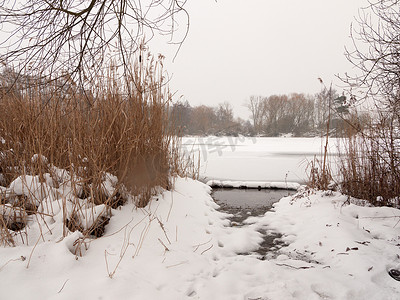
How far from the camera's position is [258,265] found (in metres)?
1.74

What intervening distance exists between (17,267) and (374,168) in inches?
141

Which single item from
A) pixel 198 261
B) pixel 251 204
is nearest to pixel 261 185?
pixel 251 204

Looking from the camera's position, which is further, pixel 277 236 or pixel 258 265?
pixel 277 236

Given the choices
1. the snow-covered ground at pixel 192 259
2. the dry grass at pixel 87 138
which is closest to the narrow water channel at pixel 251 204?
the snow-covered ground at pixel 192 259

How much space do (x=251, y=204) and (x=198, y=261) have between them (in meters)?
2.23

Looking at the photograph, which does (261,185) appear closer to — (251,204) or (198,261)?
(251,204)

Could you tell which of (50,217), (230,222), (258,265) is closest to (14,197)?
(50,217)

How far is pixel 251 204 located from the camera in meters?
3.82

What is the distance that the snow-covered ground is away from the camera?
1.30 meters

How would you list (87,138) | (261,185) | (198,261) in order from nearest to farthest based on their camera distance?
(198,261)
(87,138)
(261,185)

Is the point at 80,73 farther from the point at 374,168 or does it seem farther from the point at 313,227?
the point at 374,168

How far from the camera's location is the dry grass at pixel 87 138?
77.9 inches

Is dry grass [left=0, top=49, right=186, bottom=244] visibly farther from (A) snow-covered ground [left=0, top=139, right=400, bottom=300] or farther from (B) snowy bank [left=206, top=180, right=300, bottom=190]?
(B) snowy bank [left=206, top=180, right=300, bottom=190]

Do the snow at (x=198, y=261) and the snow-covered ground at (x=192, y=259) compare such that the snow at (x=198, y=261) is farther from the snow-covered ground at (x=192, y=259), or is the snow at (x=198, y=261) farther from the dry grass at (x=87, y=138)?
the dry grass at (x=87, y=138)
